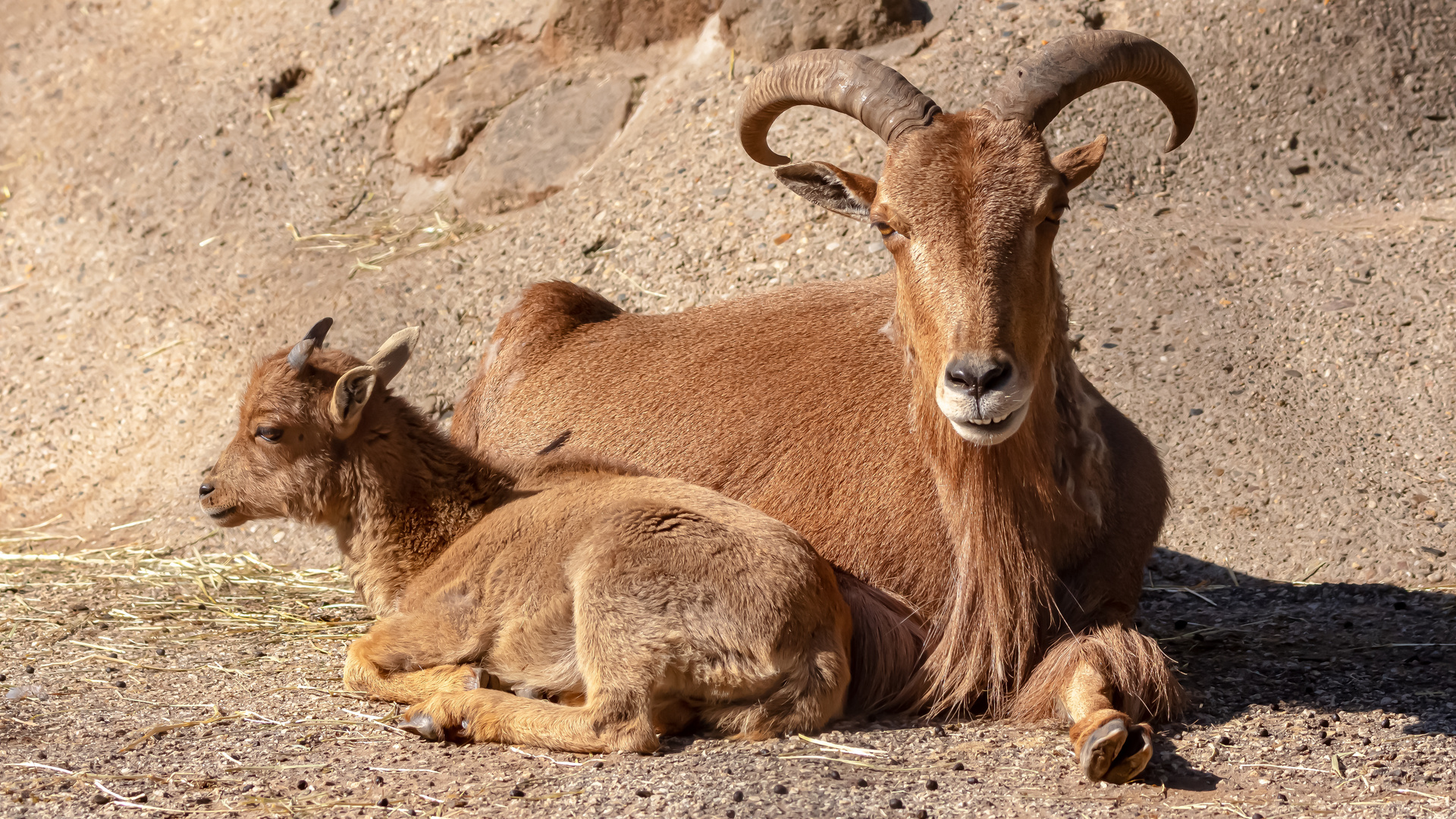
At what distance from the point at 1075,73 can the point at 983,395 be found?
1.61 metres

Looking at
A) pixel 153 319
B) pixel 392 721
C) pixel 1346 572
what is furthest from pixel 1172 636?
pixel 153 319

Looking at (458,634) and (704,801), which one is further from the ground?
(458,634)

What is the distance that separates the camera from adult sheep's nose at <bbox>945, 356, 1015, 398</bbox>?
15.5ft

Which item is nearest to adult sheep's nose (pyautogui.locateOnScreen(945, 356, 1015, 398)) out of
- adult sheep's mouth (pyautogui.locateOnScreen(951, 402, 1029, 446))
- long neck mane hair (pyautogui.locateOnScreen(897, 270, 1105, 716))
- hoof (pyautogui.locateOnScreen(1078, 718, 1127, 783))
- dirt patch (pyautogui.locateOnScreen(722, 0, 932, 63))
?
adult sheep's mouth (pyautogui.locateOnScreen(951, 402, 1029, 446))

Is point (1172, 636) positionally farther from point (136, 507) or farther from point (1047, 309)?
point (136, 507)

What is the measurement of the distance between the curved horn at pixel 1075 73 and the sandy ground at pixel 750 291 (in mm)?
2509

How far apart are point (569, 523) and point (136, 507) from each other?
576 cm

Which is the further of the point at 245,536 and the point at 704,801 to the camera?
the point at 245,536

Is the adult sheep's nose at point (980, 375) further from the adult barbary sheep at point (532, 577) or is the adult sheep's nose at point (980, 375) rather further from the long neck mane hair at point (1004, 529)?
the adult barbary sheep at point (532, 577)

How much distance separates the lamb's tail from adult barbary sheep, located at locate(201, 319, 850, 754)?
230 mm

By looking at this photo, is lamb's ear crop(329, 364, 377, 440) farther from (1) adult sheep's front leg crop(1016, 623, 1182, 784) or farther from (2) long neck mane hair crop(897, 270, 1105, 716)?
(1) adult sheep's front leg crop(1016, 623, 1182, 784)

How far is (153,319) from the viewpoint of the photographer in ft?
37.9

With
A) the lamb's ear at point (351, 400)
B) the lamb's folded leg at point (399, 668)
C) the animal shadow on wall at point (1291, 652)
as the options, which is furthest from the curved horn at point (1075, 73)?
the lamb's folded leg at point (399, 668)

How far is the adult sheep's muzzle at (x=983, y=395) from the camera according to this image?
4727mm
